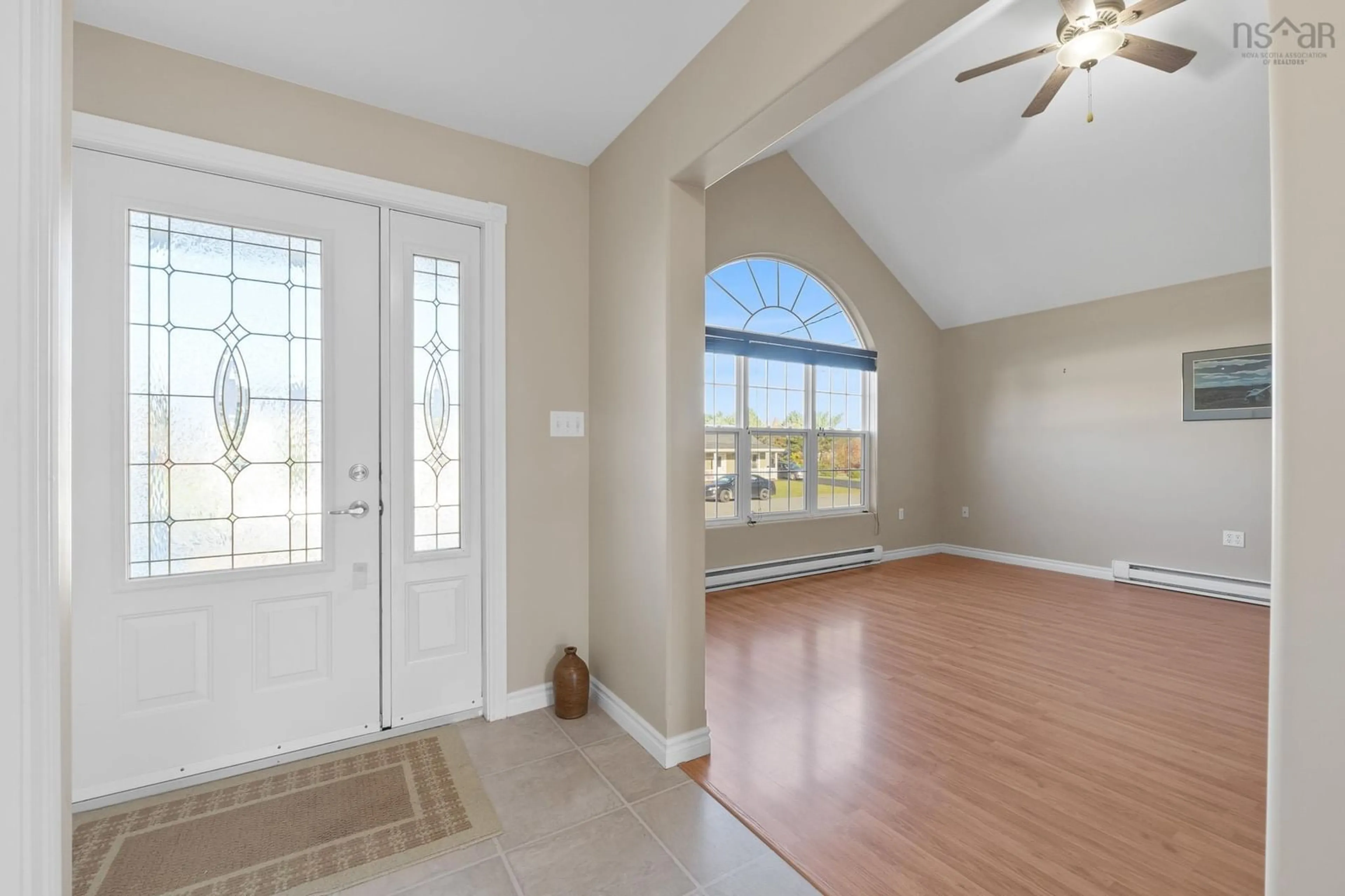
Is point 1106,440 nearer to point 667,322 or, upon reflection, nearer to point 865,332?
point 865,332

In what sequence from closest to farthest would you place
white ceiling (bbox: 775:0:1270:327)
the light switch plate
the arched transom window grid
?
the light switch plate
white ceiling (bbox: 775:0:1270:327)
the arched transom window grid

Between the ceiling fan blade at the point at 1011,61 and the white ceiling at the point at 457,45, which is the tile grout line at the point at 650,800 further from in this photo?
the ceiling fan blade at the point at 1011,61

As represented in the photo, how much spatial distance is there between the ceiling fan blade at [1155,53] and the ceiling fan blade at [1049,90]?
238mm

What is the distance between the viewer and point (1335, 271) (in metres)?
0.77

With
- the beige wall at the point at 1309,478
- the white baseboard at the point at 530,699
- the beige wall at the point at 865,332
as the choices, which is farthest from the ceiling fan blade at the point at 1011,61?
the white baseboard at the point at 530,699

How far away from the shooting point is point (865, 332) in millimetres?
5988

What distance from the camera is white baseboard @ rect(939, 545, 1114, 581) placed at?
5.39 meters

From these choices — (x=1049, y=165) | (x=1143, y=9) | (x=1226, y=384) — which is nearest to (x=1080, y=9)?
(x=1143, y=9)

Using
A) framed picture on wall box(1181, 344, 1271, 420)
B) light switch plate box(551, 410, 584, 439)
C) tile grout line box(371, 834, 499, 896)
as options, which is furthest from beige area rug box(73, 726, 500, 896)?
framed picture on wall box(1181, 344, 1271, 420)

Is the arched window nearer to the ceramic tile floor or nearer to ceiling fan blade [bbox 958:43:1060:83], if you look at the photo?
ceiling fan blade [bbox 958:43:1060:83]

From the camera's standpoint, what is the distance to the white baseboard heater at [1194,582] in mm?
4531

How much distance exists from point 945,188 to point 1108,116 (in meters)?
1.25

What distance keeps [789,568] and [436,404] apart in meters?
3.75

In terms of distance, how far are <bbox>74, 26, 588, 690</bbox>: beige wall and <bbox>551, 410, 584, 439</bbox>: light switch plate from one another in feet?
0.10
